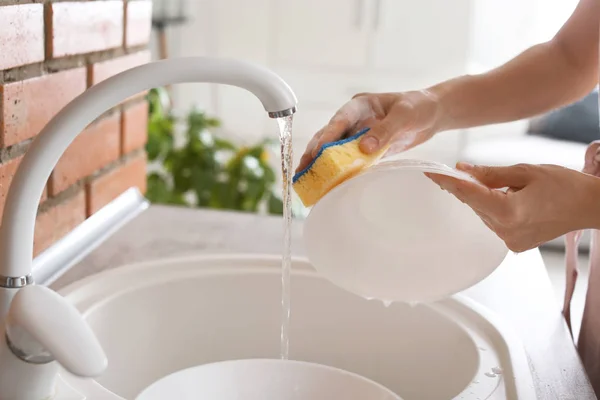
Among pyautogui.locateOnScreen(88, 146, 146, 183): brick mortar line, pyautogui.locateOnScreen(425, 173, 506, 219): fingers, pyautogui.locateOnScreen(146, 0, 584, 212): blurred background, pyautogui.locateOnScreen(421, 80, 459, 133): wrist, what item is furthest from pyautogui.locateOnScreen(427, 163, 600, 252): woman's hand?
pyautogui.locateOnScreen(146, 0, 584, 212): blurred background

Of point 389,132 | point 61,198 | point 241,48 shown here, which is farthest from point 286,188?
point 241,48

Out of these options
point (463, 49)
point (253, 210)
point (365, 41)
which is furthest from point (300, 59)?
point (253, 210)

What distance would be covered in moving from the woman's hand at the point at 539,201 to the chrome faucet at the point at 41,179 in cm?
18

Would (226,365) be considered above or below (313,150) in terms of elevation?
below

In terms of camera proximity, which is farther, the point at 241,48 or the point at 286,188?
the point at 241,48

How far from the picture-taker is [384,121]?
2.80 feet

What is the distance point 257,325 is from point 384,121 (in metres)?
0.33

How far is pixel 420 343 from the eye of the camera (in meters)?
0.95

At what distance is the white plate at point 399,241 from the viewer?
31.7 inches

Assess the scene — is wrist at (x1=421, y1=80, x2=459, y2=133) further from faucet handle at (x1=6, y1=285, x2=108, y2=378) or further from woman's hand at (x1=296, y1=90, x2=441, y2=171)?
faucet handle at (x1=6, y1=285, x2=108, y2=378)

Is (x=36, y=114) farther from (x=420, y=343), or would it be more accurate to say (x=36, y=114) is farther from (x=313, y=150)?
(x=420, y=343)

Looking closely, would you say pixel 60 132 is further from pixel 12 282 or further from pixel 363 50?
pixel 363 50

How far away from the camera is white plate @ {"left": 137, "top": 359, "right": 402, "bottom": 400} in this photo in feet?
2.51

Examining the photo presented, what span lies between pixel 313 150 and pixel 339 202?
0.06m
